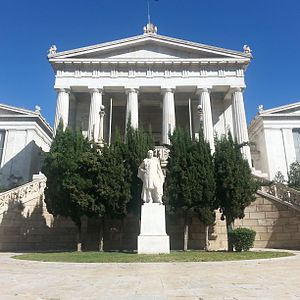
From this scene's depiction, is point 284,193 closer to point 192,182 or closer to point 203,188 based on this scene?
point 203,188

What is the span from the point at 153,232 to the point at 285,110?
1239 inches

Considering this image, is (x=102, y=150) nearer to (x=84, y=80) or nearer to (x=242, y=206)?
(x=242, y=206)

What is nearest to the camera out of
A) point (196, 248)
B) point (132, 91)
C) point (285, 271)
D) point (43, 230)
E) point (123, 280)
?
point (123, 280)

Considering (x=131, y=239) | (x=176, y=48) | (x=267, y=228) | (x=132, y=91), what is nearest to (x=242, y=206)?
(x=267, y=228)

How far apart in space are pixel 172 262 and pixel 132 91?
2561 centimetres

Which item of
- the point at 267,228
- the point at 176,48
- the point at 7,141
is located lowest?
the point at 267,228

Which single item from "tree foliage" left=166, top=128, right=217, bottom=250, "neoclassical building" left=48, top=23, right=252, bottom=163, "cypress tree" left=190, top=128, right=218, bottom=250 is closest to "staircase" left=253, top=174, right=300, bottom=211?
"cypress tree" left=190, top=128, right=218, bottom=250

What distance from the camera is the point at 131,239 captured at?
20.3m

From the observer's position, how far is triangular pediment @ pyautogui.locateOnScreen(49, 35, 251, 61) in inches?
1383

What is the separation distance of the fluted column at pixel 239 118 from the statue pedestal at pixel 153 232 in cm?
1900

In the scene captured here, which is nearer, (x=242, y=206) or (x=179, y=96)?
(x=242, y=206)

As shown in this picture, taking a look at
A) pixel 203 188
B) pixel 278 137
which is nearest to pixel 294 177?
pixel 278 137

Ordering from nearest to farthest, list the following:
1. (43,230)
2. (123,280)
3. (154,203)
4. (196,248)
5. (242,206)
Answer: (123,280) → (154,203) → (242,206) → (196,248) → (43,230)

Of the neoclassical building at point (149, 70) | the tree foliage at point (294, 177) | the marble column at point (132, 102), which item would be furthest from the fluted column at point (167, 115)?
the tree foliage at point (294, 177)
